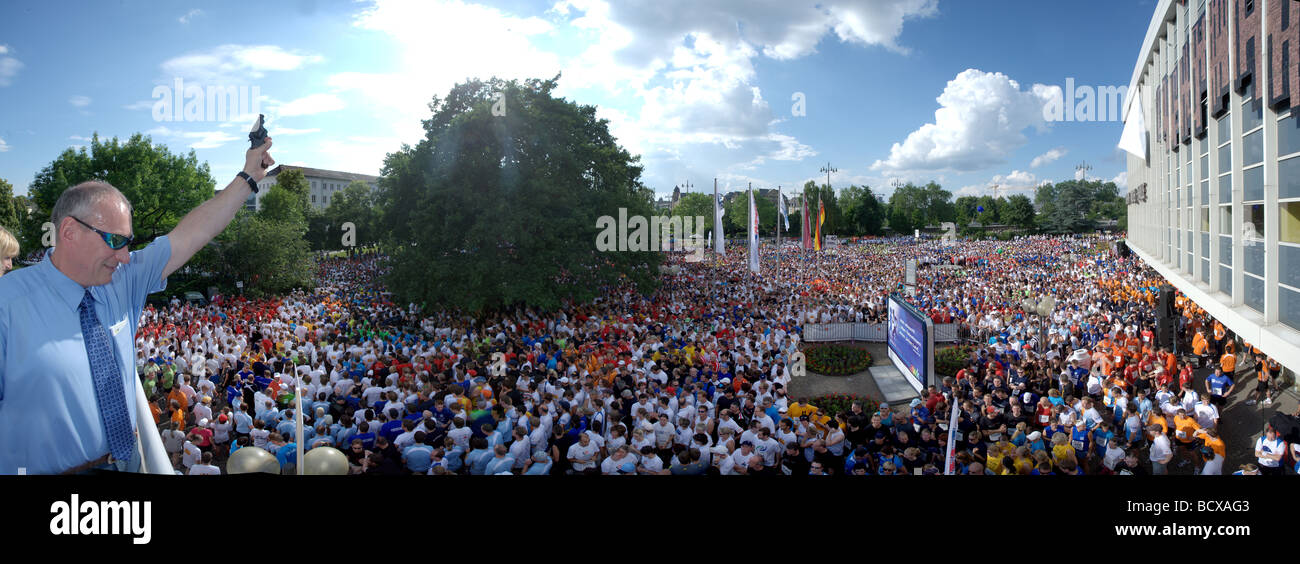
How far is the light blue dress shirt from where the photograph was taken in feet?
5.47

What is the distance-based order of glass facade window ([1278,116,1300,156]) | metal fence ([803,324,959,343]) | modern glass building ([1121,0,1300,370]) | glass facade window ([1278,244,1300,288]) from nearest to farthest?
1. glass facade window ([1278,116,1300,156])
2. glass facade window ([1278,244,1300,288])
3. modern glass building ([1121,0,1300,370])
4. metal fence ([803,324,959,343])

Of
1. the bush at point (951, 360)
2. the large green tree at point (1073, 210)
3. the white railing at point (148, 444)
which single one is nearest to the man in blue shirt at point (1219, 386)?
the bush at point (951, 360)

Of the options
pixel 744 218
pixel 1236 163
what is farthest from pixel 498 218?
pixel 744 218

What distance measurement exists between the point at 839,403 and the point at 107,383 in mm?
12083

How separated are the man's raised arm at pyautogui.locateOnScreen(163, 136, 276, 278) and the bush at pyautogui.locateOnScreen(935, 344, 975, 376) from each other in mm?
16268

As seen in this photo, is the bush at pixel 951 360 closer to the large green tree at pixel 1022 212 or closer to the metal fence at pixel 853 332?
the metal fence at pixel 853 332

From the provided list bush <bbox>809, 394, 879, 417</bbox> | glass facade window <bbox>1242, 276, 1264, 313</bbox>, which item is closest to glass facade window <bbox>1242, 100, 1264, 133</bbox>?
glass facade window <bbox>1242, 276, 1264, 313</bbox>

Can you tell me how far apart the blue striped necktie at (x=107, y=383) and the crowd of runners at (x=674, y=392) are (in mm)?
4878

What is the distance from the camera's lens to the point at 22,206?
45438 mm

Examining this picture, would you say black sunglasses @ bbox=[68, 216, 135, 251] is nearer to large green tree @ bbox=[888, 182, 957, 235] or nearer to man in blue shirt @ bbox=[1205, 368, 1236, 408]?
man in blue shirt @ bbox=[1205, 368, 1236, 408]

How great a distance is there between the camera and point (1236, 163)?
8664 mm

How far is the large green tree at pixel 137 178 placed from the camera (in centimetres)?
2995
